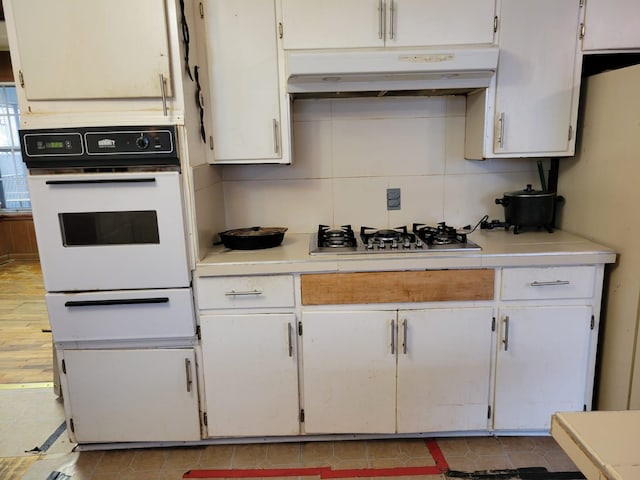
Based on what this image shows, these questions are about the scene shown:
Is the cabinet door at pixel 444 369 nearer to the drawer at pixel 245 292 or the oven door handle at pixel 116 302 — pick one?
the drawer at pixel 245 292

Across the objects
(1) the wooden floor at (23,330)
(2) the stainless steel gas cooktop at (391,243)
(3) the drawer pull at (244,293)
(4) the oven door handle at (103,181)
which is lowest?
(1) the wooden floor at (23,330)

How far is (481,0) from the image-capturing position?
1980 mm

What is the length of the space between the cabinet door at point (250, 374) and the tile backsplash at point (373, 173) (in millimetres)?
718

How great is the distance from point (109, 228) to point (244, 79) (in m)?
0.91

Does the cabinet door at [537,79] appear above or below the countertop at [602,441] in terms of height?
above

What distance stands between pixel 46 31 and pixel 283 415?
1907 mm

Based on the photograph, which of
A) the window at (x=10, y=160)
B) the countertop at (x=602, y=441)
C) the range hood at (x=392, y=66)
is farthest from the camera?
the window at (x=10, y=160)

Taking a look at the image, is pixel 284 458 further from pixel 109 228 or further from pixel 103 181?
pixel 103 181

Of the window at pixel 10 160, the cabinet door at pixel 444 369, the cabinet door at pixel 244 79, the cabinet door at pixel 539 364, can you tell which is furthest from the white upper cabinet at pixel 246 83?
the window at pixel 10 160

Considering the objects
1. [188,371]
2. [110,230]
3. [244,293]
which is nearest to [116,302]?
[110,230]

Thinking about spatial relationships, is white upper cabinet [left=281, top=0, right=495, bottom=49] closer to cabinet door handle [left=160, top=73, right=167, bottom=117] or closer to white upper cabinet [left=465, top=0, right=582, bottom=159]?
white upper cabinet [left=465, top=0, right=582, bottom=159]

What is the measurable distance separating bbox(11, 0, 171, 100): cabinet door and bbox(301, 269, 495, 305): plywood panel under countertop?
1037 millimetres

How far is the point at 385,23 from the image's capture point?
6.53 ft

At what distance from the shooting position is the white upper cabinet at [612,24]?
1953mm
